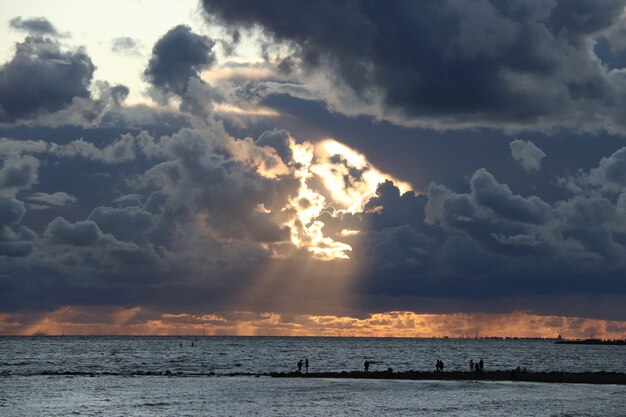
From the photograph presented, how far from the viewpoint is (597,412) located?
68500 millimetres

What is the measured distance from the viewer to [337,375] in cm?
11706

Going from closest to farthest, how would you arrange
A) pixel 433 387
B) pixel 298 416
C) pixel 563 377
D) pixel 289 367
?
pixel 298 416 < pixel 433 387 < pixel 563 377 < pixel 289 367

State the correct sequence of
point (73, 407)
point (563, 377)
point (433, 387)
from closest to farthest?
point (73, 407) → point (433, 387) → point (563, 377)

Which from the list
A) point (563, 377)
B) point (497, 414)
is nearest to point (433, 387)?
point (563, 377)

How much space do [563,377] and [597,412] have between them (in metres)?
41.1

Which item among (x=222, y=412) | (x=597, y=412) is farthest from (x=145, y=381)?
(x=597, y=412)

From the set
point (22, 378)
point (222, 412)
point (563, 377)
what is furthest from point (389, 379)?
point (22, 378)

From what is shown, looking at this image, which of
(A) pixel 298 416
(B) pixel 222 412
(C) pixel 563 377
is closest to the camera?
(A) pixel 298 416

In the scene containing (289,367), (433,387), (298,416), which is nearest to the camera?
(298,416)

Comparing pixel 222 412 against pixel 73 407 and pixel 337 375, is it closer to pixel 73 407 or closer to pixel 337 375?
pixel 73 407

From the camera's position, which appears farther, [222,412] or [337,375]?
[337,375]

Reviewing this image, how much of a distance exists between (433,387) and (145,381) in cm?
4028

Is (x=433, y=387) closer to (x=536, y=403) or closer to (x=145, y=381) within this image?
(x=536, y=403)

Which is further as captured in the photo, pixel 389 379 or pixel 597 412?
pixel 389 379
